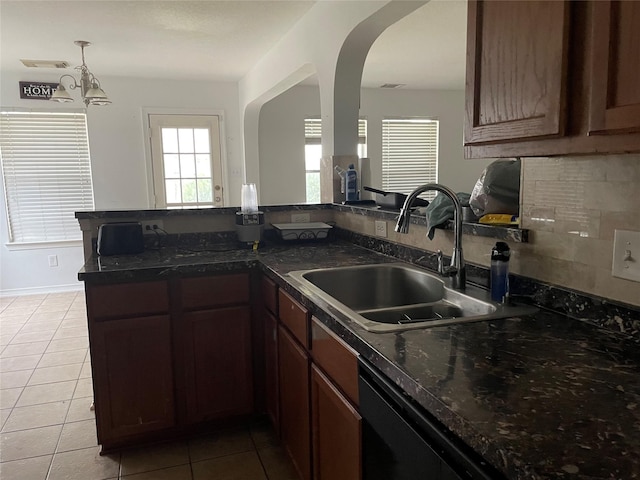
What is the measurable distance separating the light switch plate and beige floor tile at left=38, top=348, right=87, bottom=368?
10.8ft

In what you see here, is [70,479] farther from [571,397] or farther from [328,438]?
[571,397]

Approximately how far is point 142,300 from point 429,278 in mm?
1226

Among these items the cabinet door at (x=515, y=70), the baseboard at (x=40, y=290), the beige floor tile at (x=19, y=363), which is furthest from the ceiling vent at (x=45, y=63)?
the cabinet door at (x=515, y=70)

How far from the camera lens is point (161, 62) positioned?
186 inches

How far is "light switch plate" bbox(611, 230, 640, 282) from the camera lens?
1094 mm

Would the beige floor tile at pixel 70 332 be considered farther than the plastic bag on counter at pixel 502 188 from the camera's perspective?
Yes

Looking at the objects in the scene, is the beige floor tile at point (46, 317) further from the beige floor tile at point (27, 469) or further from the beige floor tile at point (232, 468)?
the beige floor tile at point (232, 468)

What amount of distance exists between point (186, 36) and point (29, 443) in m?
3.10

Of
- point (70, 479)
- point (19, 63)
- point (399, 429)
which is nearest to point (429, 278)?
point (399, 429)

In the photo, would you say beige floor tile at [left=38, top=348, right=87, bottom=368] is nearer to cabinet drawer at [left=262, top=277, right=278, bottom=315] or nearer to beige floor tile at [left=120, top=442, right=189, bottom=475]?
beige floor tile at [left=120, top=442, right=189, bottom=475]

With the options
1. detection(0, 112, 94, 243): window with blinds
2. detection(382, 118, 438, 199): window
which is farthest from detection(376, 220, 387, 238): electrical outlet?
detection(382, 118, 438, 199): window

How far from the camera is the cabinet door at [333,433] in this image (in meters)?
1.25

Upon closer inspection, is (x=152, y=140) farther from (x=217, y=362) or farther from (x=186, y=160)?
(x=217, y=362)

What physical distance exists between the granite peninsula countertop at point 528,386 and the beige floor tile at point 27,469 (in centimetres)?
157
